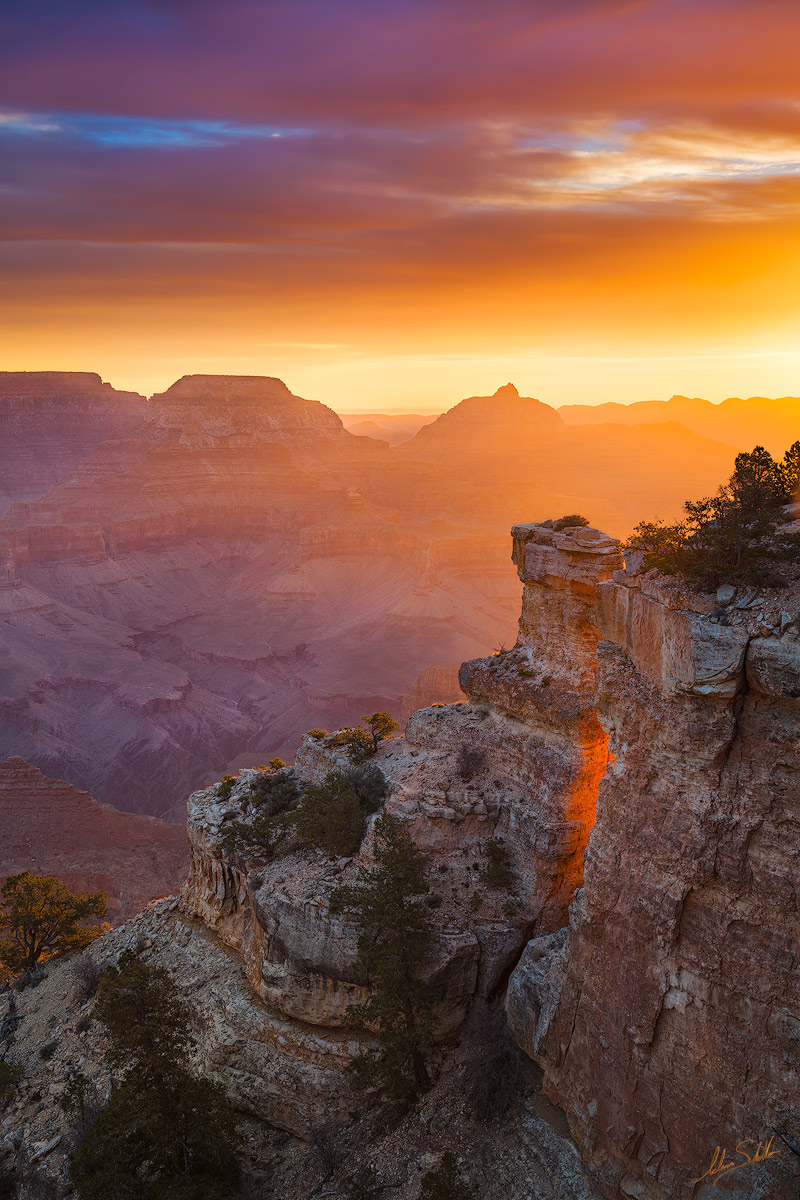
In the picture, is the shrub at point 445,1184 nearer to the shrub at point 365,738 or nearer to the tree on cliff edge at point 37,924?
the shrub at point 365,738

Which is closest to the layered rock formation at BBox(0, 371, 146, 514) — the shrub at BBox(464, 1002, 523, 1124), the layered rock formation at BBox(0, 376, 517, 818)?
the layered rock formation at BBox(0, 376, 517, 818)

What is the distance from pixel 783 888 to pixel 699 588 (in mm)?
5100

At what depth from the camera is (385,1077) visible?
65.0ft

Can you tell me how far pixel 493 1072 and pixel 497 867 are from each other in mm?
5433

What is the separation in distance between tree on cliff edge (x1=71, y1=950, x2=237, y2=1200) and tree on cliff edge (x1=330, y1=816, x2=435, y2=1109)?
3.73 m

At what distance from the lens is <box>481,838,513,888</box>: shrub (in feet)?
75.7

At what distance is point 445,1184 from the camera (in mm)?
16953

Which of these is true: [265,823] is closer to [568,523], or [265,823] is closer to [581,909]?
[581,909]

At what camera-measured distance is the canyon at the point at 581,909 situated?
1341 cm

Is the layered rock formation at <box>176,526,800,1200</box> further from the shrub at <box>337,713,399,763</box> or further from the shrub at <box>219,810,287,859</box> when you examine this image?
the shrub at <box>337,713,399,763</box>

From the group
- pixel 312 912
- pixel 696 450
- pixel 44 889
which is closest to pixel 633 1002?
pixel 312 912

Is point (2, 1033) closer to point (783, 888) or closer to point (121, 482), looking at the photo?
point (783, 888)

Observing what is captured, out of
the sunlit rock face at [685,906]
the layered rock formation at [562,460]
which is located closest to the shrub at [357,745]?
the sunlit rock face at [685,906]
